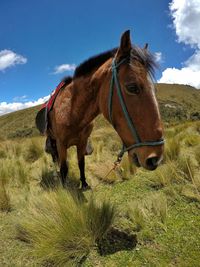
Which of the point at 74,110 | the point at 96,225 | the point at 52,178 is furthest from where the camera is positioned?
the point at 52,178

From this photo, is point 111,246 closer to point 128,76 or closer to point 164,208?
point 164,208

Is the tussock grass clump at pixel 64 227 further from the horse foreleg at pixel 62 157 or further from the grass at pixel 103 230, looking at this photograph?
the horse foreleg at pixel 62 157

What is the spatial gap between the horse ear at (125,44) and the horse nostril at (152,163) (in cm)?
123

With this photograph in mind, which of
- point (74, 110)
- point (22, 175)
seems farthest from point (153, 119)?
point (22, 175)

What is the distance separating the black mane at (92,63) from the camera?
13.0 ft

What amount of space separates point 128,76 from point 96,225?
1.74 meters

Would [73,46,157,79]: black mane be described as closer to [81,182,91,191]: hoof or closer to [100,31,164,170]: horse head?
[100,31,164,170]: horse head

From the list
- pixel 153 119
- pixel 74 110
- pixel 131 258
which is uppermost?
pixel 74 110

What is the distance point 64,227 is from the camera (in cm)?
330

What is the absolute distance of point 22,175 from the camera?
22.1ft

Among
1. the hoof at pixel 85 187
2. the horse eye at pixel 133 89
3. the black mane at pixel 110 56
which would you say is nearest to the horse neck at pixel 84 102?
the black mane at pixel 110 56

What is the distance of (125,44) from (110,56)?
73 cm

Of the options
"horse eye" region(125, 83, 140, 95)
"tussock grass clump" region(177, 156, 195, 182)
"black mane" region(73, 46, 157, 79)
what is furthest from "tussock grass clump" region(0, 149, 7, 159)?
"horse eye" region(125, 83, 140, 95)

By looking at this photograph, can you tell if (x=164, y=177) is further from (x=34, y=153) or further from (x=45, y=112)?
(x=34, y=153)
